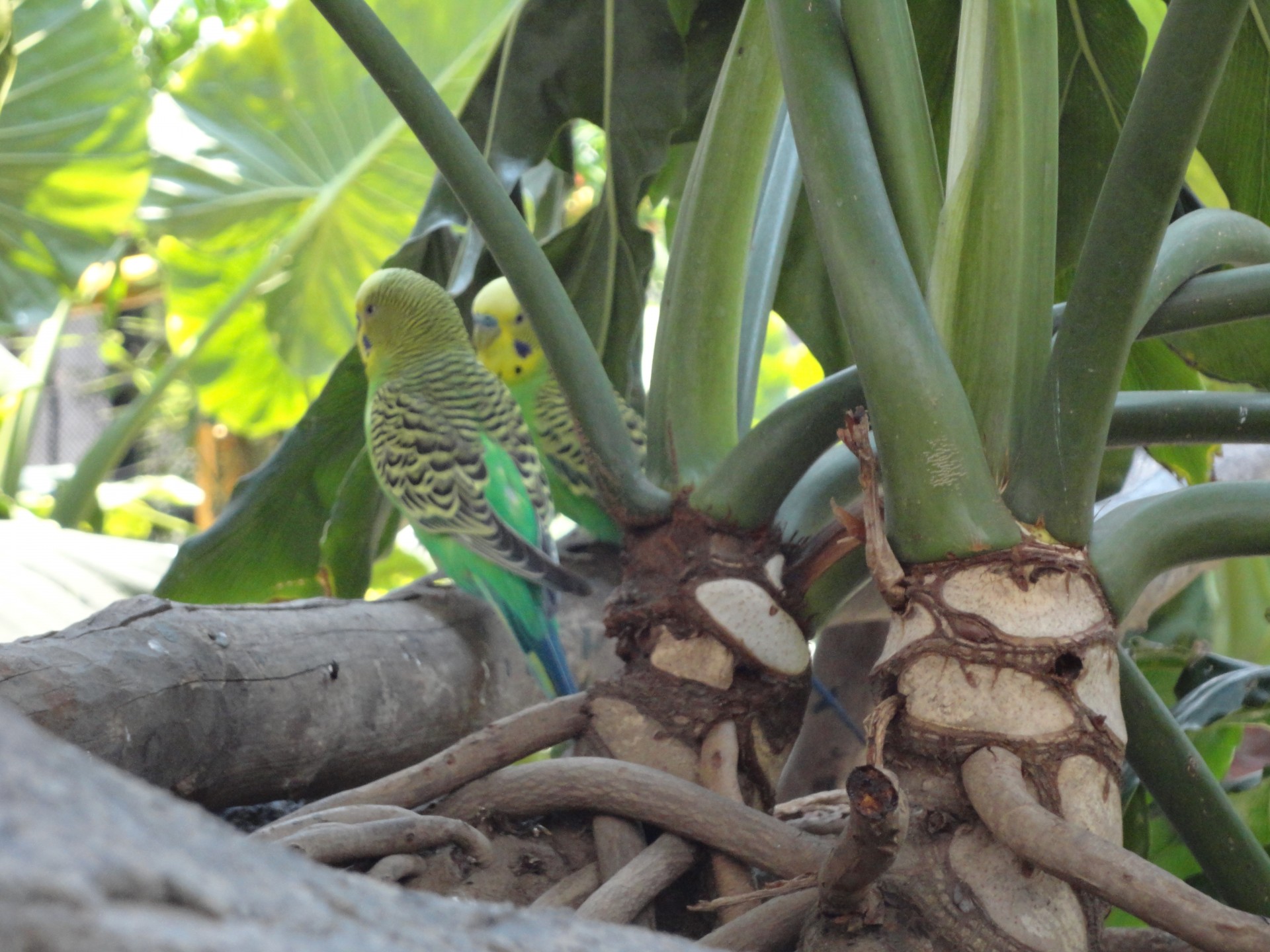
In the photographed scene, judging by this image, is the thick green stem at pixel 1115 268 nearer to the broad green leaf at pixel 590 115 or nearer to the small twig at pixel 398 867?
the small twig at pixel 398 867

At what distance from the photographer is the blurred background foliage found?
91cm

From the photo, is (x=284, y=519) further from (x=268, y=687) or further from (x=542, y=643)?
(x=268, y=687)

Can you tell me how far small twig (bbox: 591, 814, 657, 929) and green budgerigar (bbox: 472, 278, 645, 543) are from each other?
1.65 ft

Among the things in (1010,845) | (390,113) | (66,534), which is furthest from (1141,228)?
(390,113)

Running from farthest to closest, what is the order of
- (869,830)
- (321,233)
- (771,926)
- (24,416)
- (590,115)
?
(24,416), (321,233), (590,115), (771,926), (869,830)

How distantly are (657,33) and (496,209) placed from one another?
40cm

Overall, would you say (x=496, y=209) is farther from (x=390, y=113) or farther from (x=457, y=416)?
(x=390, y=113)

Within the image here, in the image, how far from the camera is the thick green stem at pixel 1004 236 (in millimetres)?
551

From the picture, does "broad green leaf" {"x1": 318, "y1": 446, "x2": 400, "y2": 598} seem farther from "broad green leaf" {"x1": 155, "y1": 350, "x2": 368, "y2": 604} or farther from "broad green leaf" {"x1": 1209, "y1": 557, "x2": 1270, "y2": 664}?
"broad green leaf" {"x1": 1209, "y1": 557, "x2": 1270, "y2": 664}

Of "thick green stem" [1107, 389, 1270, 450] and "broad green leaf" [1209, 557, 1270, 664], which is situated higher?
"thick green stem" [1107, 389, 1270, 450]

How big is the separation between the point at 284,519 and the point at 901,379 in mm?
658

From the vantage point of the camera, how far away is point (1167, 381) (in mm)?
979

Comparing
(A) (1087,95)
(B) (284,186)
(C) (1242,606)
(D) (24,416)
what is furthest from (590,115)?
(D) (24,416)

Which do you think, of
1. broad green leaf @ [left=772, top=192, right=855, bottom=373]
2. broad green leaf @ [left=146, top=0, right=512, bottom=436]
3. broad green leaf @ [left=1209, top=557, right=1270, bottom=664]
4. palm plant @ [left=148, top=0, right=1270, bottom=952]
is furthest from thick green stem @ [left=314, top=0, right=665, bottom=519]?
broad green leaf @ [left=146, top=0, right=512, bottom=436]
